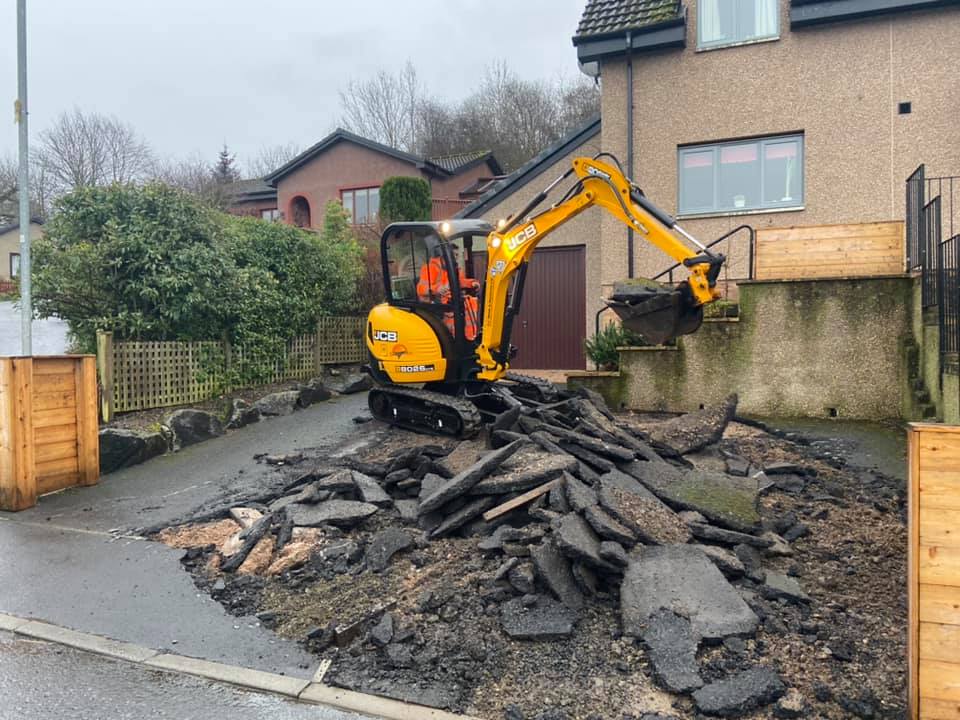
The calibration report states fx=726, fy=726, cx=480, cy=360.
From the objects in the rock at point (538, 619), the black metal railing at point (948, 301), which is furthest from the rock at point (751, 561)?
the black metal railing at point (948, 301)

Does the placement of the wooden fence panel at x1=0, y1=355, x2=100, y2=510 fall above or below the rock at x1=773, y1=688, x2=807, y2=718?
above

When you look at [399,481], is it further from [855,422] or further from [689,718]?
[855,422]

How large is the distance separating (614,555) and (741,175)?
10.6 m

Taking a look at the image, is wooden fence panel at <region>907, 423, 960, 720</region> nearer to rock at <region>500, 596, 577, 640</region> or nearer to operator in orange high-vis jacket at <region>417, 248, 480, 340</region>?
rock at <region>500, 596, 577, 640</region>

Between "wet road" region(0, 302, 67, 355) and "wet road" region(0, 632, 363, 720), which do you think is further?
"wet road" region(0, 302, 67, 355)

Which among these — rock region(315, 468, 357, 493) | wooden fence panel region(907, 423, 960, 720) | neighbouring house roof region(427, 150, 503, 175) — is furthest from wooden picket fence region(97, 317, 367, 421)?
neighbouring house roof region(427, 150, 503, 175)

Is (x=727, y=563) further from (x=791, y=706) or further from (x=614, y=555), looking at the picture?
(x=791, y=706)

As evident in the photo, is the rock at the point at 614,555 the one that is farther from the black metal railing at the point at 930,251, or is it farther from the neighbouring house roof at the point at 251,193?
the neighbouring house roof at the point at 251,193

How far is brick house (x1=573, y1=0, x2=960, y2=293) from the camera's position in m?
12.2

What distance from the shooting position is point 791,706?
358cm

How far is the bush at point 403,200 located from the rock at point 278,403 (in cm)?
940

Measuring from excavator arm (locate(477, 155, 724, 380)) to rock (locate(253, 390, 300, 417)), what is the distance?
4317mm

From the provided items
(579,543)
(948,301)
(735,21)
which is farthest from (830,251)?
(579,543)

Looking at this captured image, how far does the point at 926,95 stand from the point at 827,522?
938cm
